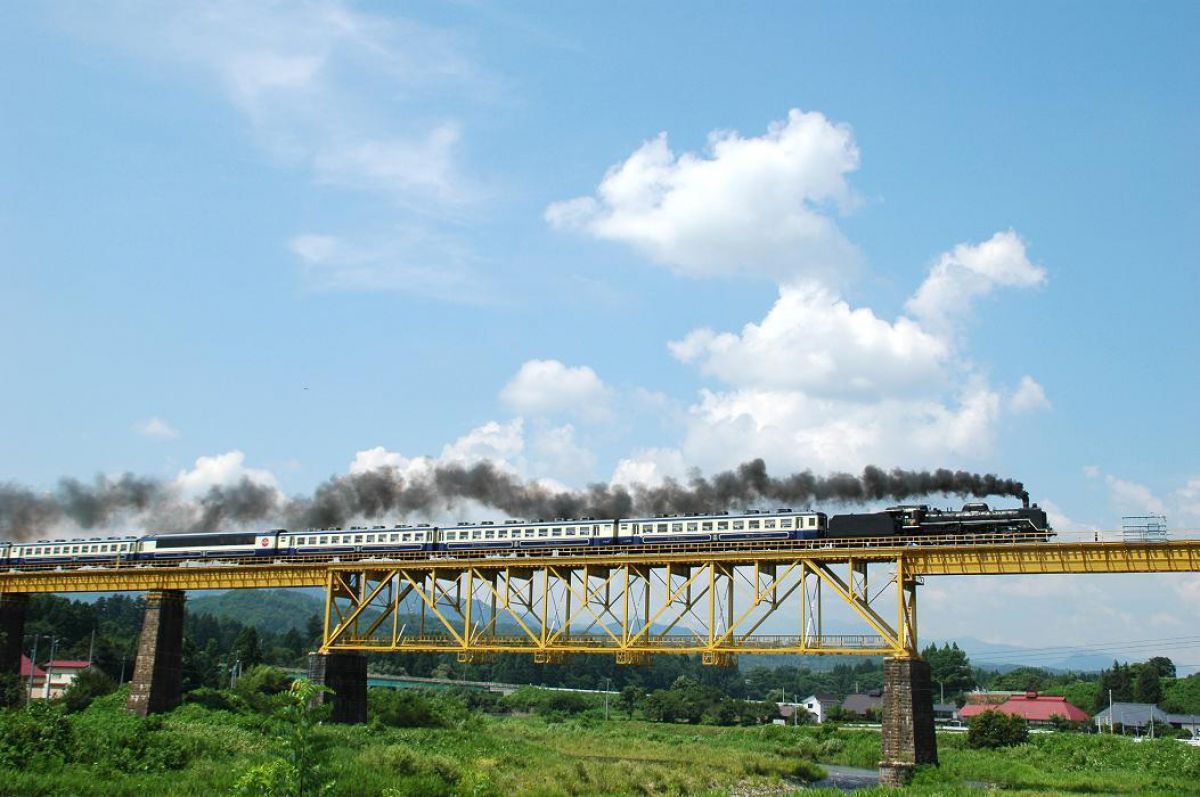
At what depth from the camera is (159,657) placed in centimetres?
7012

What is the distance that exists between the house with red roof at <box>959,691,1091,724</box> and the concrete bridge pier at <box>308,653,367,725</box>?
88565 millimetres

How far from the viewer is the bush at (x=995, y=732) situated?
80.6 metres

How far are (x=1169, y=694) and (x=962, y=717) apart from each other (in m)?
37.8

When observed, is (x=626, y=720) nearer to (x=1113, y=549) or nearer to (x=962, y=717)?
(x=962, y=717)

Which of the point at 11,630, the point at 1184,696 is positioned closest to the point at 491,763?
the point at 11,630

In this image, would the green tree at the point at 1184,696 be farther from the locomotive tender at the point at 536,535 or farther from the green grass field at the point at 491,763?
the locomotive tender at the point at 536,535

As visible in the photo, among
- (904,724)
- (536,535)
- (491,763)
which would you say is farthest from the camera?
(536,535)

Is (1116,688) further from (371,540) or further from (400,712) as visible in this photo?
(371,540)

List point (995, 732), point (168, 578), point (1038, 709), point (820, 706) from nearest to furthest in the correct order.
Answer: point (168, 578) → point (995, 732) → point (1038, 709) → point (820, 706)

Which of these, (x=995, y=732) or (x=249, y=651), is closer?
(x=995, y=732)

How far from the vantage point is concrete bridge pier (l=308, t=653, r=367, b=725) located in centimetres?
6350

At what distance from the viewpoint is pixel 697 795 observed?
4847cm

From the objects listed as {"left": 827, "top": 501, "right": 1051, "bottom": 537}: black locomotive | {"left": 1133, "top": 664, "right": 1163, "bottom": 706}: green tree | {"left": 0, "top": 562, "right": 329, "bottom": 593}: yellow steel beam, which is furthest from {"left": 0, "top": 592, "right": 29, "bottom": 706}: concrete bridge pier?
{"left": 1133, "top": 664, "right": 1163, "bottom": 706}: green tree

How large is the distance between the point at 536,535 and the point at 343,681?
1555 cm
